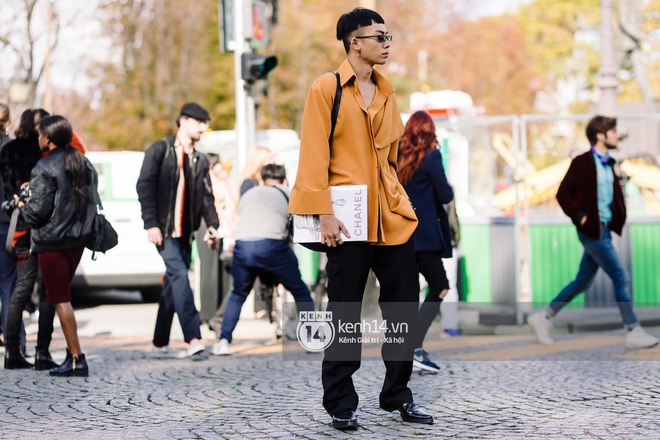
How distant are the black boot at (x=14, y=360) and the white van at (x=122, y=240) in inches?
187

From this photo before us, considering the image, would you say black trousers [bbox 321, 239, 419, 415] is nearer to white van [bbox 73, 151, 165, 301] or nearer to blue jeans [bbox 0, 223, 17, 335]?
blue jeans [bbox 0, 223, 17, 335]

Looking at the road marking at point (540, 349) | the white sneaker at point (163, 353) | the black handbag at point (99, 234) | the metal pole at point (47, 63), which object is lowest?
the road marking at point (540, 349)

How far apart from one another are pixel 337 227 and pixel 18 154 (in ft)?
11.0

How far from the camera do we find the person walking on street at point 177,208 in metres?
7.57

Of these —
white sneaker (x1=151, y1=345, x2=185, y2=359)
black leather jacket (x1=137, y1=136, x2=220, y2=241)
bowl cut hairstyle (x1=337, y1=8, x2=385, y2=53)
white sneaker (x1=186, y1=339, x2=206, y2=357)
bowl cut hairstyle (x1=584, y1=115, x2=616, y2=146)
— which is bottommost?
white sneaker (x1=151, y1=345, x2=185, y2=359)

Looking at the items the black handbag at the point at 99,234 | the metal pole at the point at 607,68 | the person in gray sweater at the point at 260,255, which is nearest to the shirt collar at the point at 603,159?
the person in gray sweater at the point at 260,255

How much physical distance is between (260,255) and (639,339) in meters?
3.00

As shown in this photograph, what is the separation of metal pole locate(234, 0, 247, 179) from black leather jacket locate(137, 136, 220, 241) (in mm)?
2865

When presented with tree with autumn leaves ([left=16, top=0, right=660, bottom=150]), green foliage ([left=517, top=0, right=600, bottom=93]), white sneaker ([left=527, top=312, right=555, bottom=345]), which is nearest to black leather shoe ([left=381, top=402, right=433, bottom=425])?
white sneaker ([left=527, top=312, right=555, bottom=345])

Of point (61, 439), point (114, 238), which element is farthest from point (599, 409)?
point (114, 238)

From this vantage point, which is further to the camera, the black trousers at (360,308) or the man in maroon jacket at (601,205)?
the man in maroon jacket at (601,205)

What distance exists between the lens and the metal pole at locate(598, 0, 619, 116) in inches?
427

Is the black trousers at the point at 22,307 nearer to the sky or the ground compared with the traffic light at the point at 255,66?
nearer to the ground

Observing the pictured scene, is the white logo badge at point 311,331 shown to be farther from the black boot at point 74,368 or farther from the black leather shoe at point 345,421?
the black leather shoe at point 345,421
